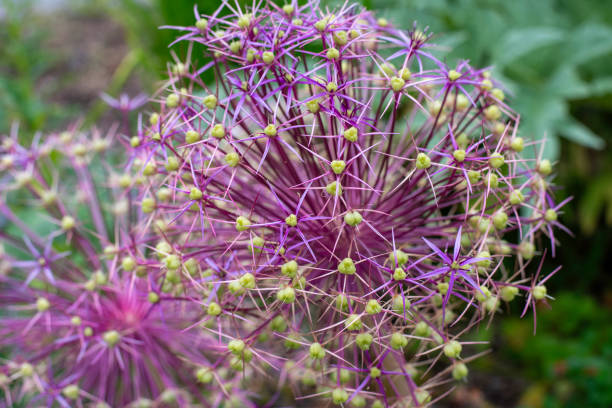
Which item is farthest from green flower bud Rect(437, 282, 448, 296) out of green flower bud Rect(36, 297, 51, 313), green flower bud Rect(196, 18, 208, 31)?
green flower bud Rect(36, 297, 51, 313)

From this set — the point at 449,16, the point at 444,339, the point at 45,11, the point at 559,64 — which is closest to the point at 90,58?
the point at 45,11

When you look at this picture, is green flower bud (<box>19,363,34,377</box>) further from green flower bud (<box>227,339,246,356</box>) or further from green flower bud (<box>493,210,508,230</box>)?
green flower bud (<box>493,210,508,230</box>)

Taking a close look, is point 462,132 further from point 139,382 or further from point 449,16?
point 449,16

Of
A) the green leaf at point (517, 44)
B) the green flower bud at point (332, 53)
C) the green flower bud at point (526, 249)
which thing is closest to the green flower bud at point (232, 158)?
the green flower bud at point (332, 53)

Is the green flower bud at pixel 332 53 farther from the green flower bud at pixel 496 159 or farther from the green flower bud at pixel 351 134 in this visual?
the green flower bud at pixel 496 159

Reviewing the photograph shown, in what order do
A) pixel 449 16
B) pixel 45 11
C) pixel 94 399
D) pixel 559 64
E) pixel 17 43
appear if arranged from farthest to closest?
pixel 45 11, pixel 17 43, pixel 559 64, pixel 449 16, pixel 94 399

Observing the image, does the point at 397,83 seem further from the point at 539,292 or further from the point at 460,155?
the point at 539,292

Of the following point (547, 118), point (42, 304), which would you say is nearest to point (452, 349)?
point (42, 304)

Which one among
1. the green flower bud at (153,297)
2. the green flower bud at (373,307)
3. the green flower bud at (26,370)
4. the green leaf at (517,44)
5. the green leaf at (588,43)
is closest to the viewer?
the green flower bud at (373,307)
